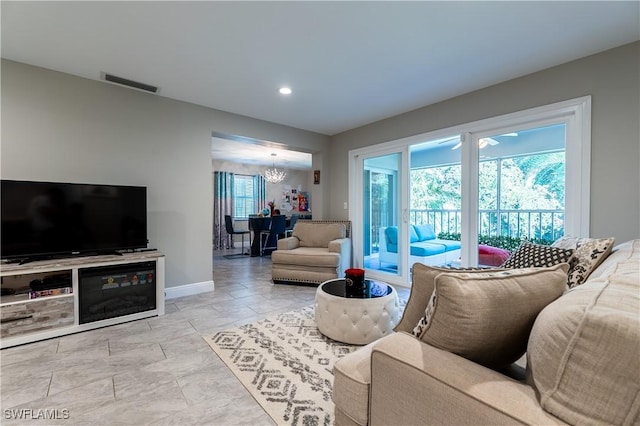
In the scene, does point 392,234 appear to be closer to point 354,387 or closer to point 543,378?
point 354,387

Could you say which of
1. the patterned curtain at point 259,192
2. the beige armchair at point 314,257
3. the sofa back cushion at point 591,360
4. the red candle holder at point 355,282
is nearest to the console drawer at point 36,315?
the beige armchair at point 314,257

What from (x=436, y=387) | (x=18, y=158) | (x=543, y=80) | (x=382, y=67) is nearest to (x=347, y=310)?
(x=436, y=387)

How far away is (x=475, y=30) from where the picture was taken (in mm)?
2102

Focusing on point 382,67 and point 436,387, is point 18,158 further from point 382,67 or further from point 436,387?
point 436,387

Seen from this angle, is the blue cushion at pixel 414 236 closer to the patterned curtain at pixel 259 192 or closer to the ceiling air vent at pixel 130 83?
the ceiling air vent at pixel 130 83

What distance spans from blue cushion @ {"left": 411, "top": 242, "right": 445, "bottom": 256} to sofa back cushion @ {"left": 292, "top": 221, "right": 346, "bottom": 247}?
43.1 inches

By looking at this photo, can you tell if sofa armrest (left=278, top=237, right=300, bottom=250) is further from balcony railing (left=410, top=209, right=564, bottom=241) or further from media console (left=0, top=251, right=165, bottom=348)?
balcony railing (left=410, top=209, right=564, bottom=241)

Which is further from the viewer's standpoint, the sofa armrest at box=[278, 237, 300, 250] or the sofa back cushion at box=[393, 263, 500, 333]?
the sofa armrest at box=[278, 237, 300, 250]

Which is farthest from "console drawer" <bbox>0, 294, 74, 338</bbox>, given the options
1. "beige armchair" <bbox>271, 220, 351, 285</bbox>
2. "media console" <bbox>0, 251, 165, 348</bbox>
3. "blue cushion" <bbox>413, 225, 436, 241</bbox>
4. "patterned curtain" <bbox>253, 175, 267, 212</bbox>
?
"patterned curtain" <bbox>253, 175, 267, 212</bbox>

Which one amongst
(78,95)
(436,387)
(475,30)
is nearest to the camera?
(436,387)

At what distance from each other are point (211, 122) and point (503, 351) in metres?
3.80

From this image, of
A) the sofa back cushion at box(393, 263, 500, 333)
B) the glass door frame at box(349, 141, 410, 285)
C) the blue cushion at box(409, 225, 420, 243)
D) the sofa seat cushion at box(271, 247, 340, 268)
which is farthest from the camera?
the blue cushion at box(409, 225, 420, 243)

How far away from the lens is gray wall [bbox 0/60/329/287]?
2.59 metres

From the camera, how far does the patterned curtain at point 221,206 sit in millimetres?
7605
